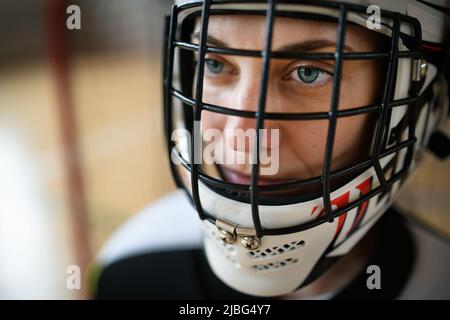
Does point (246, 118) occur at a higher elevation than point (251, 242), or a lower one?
higher

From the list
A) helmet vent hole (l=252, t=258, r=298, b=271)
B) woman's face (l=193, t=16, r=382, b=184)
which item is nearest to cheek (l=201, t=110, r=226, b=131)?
woman's face (l=193, t=16, r=382, b=184)

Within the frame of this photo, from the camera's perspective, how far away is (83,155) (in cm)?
166

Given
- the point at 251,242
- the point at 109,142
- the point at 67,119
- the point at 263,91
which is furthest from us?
the point at 109,142

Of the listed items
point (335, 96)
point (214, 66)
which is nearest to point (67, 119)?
point (214, 66)

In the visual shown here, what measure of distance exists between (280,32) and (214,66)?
0.52ft

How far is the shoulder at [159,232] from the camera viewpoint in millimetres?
1005

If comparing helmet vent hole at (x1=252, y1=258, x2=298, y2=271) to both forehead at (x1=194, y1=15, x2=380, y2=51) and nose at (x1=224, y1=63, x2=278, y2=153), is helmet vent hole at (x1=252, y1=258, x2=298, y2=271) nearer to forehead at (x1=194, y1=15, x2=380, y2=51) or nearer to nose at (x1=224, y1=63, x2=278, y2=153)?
nose at (x1=224, y1=63, x2=278, y2=153)

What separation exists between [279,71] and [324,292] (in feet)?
1.29

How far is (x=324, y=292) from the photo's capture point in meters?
0.83

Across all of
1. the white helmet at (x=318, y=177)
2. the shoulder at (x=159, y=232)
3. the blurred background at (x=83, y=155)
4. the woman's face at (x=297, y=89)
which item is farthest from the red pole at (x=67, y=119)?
the woman's face at (x=297, y=89)

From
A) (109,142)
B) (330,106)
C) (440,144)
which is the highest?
(330,106)

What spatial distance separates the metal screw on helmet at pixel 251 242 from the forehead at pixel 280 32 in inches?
10.5

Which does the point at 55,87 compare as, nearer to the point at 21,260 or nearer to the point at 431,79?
the point at 21,260

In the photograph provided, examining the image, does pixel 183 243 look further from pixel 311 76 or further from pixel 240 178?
pixel 311 76
